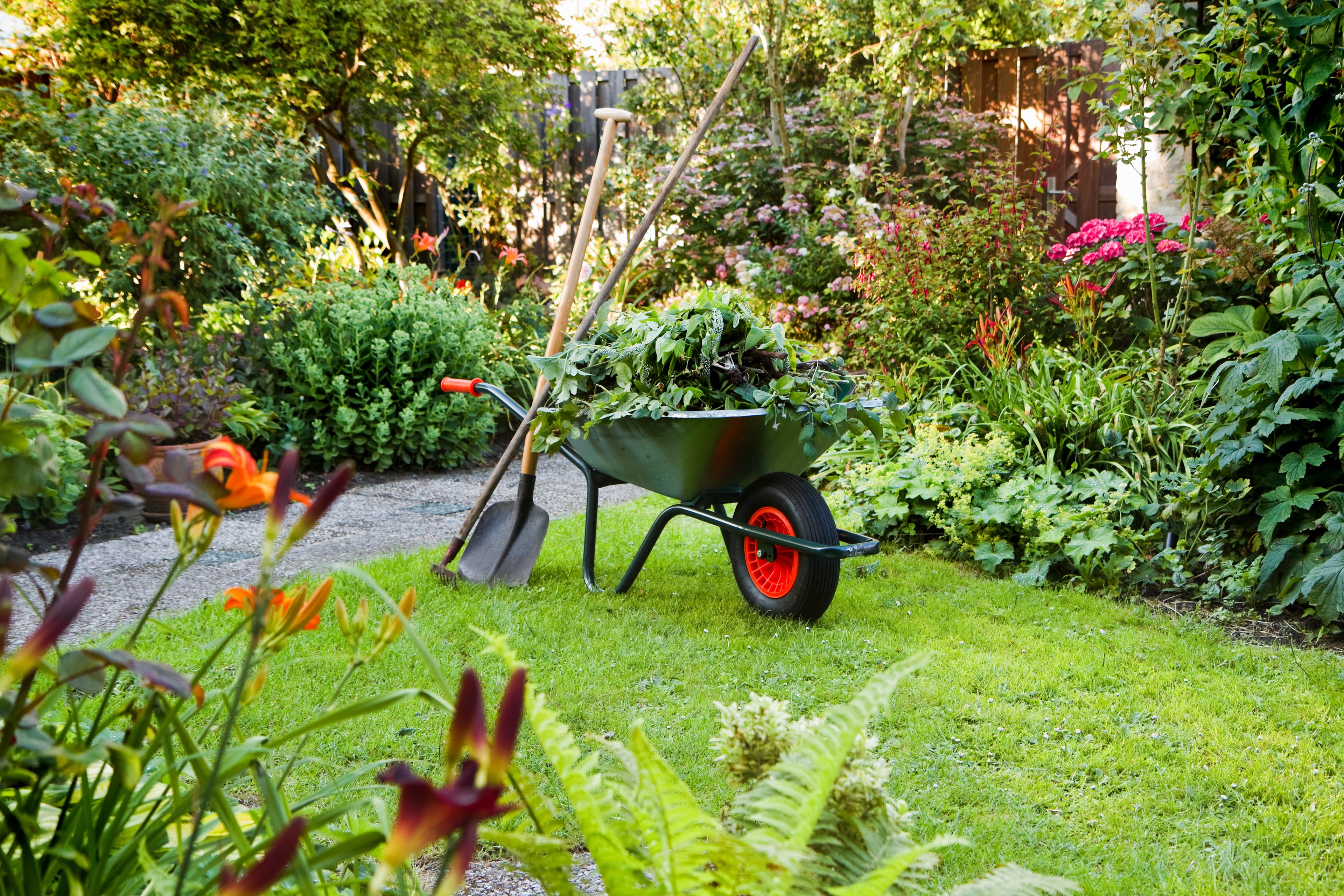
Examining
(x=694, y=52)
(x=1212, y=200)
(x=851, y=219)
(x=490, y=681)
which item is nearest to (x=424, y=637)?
(x=490, y=681)

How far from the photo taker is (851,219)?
6422mm

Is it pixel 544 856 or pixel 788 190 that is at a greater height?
pixel 788 190

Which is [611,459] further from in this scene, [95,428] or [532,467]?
[95,428]

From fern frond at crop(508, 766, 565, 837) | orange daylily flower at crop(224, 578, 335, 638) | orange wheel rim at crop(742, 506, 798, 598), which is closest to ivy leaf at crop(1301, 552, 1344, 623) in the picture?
orange wheel rim at crop(742, 506, 798, 598)

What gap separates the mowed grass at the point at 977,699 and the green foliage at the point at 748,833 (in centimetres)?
76

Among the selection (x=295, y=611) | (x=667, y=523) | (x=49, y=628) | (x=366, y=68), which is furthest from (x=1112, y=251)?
(x=366, y=68)

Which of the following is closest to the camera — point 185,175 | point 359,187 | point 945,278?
point 185,175

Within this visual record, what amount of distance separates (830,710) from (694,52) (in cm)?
766

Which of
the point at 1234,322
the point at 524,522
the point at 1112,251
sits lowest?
the point at 524,522

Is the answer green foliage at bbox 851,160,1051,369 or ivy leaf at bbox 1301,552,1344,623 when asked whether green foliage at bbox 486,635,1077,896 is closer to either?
ivy leaf at bbox 1301,552,1344,623

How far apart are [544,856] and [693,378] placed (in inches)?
87.0

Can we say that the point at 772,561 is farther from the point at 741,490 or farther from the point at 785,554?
the point at 741,490

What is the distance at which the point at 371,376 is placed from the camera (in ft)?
17.3

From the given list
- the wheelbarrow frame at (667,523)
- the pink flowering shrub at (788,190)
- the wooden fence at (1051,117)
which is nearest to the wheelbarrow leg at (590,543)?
the wheelbarrow frame at (667,523)
